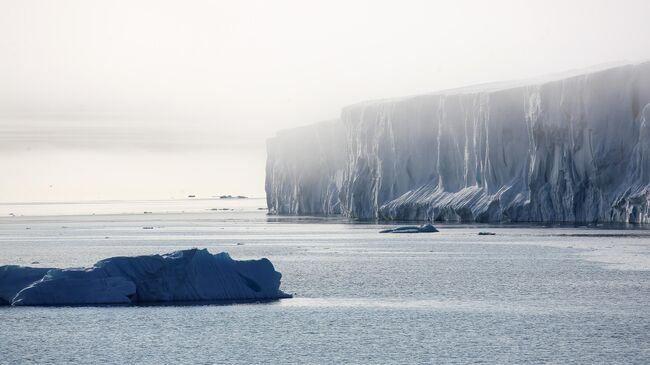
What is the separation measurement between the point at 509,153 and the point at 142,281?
49317 millimetres

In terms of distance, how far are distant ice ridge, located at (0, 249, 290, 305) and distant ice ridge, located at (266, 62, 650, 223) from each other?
38.9m

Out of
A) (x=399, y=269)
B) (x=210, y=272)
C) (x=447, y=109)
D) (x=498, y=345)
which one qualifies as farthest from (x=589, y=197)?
(x=498, y=345)

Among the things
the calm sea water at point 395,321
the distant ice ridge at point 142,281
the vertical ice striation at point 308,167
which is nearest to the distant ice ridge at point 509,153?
the vertical ice striation at point 308,167

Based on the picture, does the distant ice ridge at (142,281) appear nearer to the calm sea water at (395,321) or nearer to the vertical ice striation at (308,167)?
the calm sea water at (395,321)

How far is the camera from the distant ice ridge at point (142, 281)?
89.5 feet

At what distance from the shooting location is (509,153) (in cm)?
7369

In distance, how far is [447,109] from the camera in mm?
81062

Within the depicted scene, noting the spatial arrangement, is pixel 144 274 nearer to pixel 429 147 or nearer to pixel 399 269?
pixel 399 269

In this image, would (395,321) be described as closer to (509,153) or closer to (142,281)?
(142,281)

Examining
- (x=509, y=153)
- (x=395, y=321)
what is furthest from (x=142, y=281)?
(x=509, y=153)

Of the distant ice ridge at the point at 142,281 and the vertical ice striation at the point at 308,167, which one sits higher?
the vertical ice striation at the point at 308,167

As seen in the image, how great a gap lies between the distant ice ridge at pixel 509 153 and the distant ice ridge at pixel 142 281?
128ft

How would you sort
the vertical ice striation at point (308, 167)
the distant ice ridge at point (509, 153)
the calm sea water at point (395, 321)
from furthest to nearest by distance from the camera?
the vertical ice striation at point (308, 167)
the distant ice ridge at point (509, 153)
the calm sea water at point (395, 321)

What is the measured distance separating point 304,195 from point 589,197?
174ft
